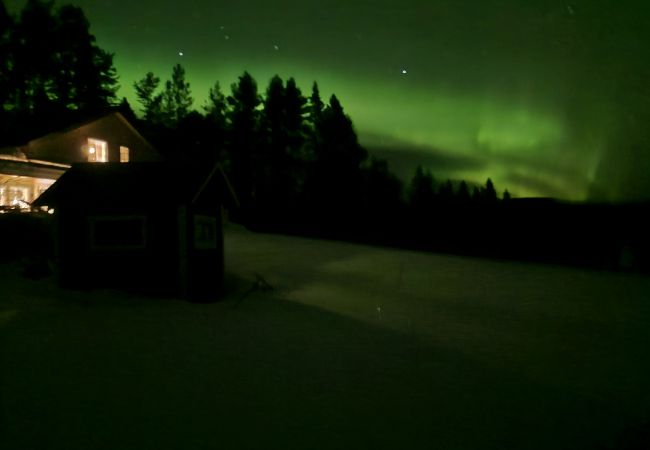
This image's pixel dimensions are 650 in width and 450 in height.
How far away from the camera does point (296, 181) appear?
49.0m

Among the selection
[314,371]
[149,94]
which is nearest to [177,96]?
[149,94]

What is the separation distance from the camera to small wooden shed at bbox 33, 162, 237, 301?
12.6m

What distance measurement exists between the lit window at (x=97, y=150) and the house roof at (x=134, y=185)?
14389 mm

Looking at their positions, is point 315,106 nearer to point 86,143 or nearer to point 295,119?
point 295,119

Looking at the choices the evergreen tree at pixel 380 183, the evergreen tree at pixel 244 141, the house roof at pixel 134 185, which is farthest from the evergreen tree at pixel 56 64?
the house roof at pixel 134 185

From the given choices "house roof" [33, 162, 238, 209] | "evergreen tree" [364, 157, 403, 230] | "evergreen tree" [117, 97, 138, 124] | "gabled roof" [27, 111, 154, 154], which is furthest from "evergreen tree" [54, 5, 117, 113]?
"house roof" [33, 162, 238, 209]

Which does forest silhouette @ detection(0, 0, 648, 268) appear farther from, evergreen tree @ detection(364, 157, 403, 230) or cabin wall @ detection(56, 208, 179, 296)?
cabin wall @ detection(56, 208, 179, 296)

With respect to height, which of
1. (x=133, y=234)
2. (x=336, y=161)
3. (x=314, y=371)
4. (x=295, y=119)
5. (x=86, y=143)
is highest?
(x=295, y=119)

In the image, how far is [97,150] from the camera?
27406 mm

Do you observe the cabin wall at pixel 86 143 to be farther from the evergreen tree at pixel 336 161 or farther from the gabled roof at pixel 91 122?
the evergreen tree at pixel 336 161

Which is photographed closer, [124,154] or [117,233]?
[117,233]

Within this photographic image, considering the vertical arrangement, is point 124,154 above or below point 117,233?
above

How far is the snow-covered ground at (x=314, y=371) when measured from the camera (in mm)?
5305

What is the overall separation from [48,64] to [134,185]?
38.9 m
